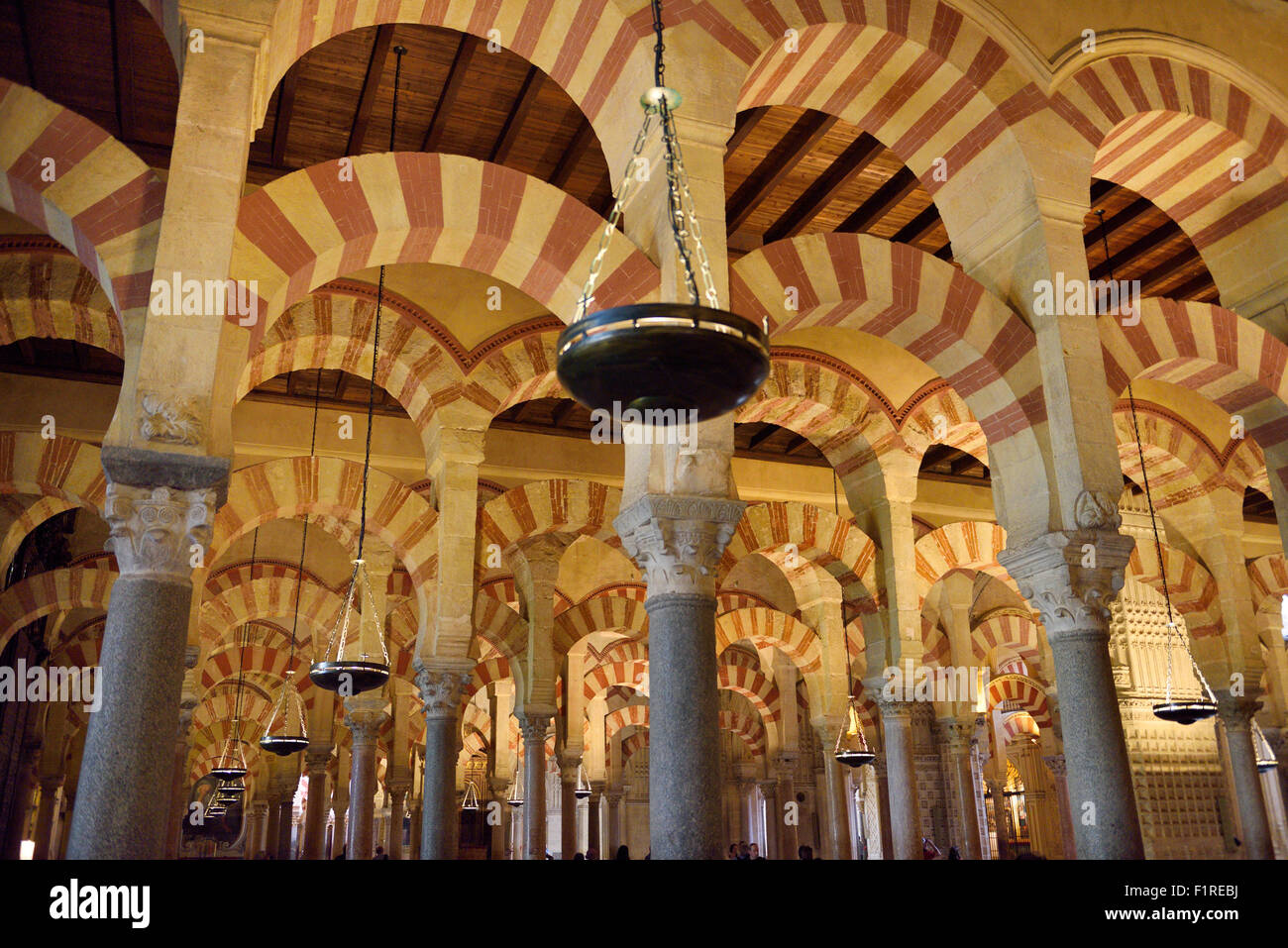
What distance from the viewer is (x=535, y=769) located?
29.0 feet

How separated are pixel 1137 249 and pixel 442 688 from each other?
5878 millimetres

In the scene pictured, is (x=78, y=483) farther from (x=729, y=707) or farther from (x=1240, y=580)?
(x=729, y=707)

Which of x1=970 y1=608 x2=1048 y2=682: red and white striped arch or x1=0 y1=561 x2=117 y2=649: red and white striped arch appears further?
x1=970 y1=608 x2=1048 y2=682: red and white striped arch

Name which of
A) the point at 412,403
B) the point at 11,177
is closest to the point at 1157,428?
the point at 412,403

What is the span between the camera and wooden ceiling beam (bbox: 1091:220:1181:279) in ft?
24.4

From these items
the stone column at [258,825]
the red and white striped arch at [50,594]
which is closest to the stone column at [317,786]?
the red and white striped arch at [50,594]

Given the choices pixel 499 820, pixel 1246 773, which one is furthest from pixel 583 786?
pixel 1246 773

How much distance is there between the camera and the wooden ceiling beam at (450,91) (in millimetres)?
5508

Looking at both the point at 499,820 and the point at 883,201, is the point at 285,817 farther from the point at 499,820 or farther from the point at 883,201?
the point at 883,201

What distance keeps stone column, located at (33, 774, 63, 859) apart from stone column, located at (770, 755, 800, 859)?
794 cm

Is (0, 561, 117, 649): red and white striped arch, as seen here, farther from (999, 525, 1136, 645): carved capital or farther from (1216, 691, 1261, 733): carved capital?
(1216, 691, 1261, 733): carved capital

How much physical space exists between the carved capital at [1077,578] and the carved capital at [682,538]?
1692 mm
